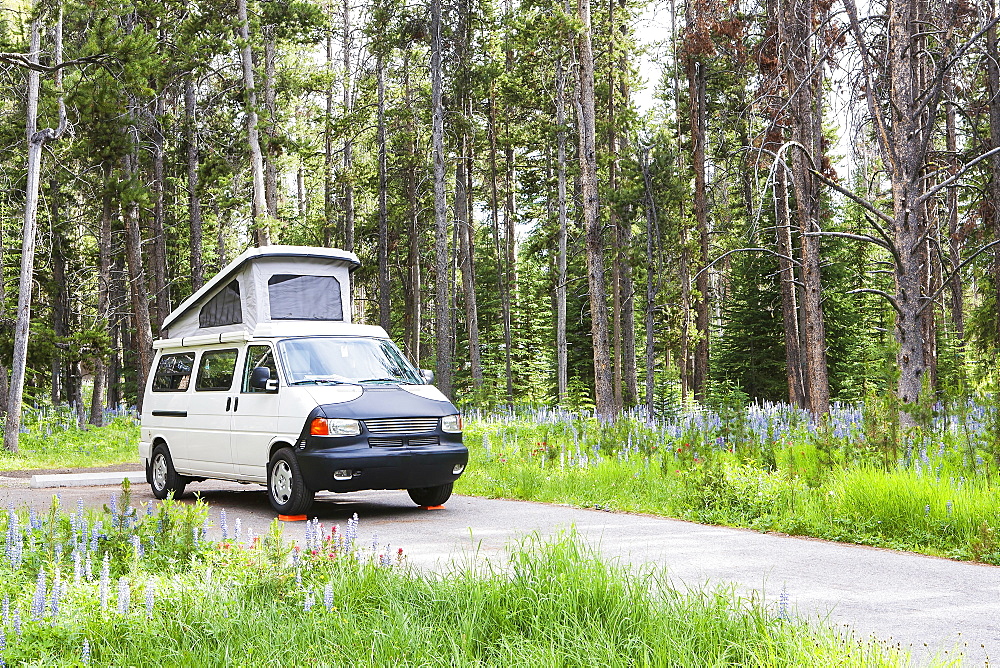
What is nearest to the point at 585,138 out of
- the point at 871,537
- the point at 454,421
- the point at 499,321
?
the point at 454,421

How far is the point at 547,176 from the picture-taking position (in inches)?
1502

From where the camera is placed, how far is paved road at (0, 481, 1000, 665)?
5219 millimetres

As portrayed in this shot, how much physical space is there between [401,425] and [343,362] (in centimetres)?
136

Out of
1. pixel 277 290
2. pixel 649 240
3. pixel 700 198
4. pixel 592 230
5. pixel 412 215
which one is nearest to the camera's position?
pixel 277 290

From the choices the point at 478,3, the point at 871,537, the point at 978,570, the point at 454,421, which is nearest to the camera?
the point at 978,570

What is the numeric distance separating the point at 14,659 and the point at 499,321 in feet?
129

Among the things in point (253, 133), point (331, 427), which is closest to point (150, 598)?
point (331, 427)

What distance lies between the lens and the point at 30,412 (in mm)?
26562

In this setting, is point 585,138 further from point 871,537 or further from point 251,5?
point 871,537

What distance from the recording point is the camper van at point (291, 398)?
32.2 ft

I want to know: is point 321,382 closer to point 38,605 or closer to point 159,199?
point 38,605

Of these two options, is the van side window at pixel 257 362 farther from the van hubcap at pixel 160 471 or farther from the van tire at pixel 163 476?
the van hubcap at pixel 160 471

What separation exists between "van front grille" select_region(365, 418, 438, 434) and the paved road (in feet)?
3.22

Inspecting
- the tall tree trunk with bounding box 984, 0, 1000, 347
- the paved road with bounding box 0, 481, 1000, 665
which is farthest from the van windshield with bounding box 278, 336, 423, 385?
the tall tree trunk with bounding box 984, 0, 1000, 347
